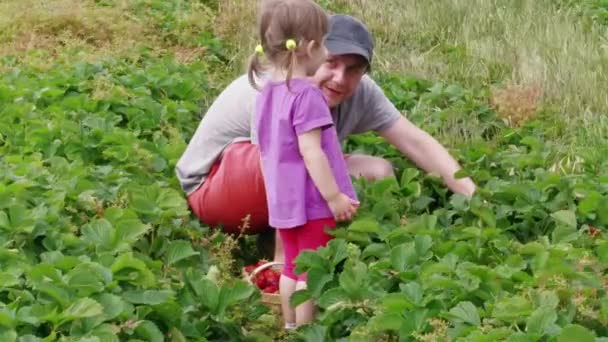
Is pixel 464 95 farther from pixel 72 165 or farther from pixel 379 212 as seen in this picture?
pixel 72 165

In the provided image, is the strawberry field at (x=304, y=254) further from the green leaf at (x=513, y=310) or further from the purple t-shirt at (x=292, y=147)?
the purple t-shirt at (x=292, y=147)

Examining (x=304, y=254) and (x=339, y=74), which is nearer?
(x=304, y=254)

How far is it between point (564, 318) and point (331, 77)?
175 centimetres

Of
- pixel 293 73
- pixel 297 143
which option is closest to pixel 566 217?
pixel 297 143

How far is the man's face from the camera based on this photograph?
4.72 metres

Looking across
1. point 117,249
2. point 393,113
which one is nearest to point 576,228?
point 393,113

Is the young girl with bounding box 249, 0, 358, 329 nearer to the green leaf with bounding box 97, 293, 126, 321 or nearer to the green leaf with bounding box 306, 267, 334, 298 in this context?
the green leaf with bounding box 306, 267, 334, 298

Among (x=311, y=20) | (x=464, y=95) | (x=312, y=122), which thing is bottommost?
(x=464, y=95)

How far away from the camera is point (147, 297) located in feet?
11.8

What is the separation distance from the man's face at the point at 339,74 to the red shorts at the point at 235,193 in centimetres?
39

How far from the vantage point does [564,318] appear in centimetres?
331

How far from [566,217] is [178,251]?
4.69ft

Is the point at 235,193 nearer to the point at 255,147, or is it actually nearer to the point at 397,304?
the point at 255,147

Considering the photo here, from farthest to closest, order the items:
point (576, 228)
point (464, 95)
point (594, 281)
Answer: point (464, 95), point (576, 228), point (594, 281)
